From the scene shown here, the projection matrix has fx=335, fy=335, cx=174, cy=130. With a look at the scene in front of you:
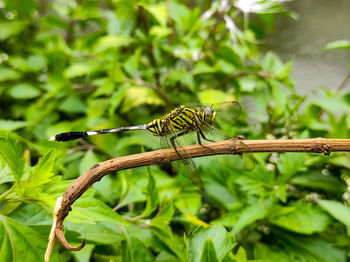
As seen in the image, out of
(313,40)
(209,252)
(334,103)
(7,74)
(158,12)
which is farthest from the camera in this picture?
(313,40)

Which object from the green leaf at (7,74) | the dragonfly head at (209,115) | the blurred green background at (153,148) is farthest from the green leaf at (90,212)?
the green leaf at (7,74)

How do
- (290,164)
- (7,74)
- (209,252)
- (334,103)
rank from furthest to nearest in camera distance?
(7,74) → (334,103) → (290,164) → (209,252)

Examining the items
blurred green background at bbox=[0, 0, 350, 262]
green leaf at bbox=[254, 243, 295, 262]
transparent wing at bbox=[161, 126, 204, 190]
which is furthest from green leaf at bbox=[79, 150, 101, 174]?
green leaf at bbox=[254, 243, 295, 262]

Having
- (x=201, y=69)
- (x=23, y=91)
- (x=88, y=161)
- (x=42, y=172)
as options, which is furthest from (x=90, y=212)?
(x=23, y=91)

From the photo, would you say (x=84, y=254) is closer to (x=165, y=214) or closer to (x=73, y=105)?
(x=165, y=214)

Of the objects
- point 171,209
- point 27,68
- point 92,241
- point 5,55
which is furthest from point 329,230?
point 5,55

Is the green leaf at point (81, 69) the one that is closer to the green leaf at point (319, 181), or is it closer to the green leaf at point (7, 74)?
the green leaf at point (7, 74)
